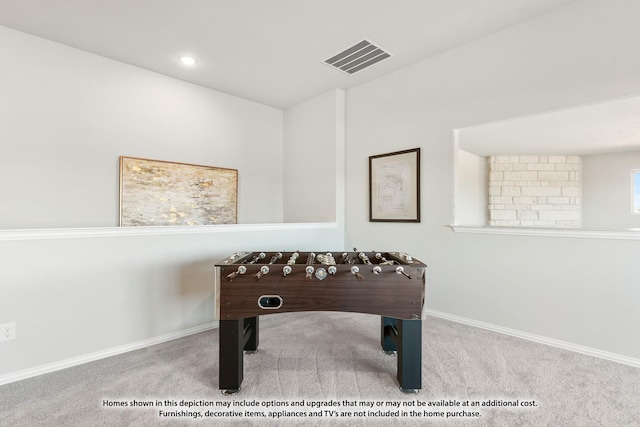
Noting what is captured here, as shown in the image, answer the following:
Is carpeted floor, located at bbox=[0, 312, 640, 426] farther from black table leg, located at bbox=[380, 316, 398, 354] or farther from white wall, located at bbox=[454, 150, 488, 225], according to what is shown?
white wall, located at bbox=[454, 150, 488, 225]

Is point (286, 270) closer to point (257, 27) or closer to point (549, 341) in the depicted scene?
point (257, 27)

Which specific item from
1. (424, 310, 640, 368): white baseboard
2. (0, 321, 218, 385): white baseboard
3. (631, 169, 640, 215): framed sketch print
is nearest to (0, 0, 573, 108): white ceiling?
(631, 169, 640, 215): framed sketch print

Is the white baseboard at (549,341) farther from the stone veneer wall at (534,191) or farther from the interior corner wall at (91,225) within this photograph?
the interior corner wall at (91,225)

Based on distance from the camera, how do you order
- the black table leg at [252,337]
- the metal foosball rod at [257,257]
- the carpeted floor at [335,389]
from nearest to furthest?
the carpeted floor at [335,389], the metal foosball rod at [257,257], the black table leg at [252,337]

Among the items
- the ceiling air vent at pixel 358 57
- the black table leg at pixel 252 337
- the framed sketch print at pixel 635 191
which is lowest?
the black table leg at pixel 252 337

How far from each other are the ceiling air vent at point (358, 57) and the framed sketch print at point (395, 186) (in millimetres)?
1044

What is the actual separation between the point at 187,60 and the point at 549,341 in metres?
4.39

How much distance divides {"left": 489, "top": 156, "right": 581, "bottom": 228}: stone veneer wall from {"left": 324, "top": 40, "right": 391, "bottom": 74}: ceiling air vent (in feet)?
5.34

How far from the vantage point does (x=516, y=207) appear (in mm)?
2801

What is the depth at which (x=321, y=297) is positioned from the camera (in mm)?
1708

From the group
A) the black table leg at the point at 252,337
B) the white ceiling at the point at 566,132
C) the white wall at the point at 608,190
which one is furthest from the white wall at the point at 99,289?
the white wall at the point at 608,190

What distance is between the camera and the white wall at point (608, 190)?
2400mm

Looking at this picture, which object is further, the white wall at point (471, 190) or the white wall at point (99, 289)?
the white wall at point (471, 190)

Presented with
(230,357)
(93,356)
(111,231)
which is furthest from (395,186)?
(93,356)
